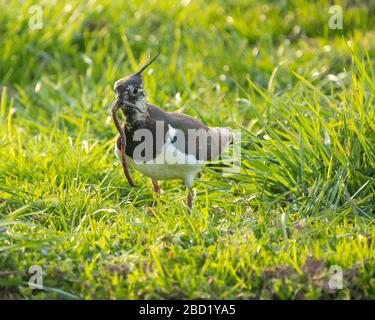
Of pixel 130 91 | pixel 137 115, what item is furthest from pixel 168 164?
pixel 130 91

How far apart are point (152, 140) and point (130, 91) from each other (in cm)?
34

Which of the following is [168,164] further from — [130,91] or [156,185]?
[130,91]

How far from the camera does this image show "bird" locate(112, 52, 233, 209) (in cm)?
483

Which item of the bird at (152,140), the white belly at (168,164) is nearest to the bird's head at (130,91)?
the bird at (152,140)

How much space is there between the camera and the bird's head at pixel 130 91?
4.82m

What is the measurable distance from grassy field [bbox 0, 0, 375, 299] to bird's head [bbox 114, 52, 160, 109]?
0.62 m

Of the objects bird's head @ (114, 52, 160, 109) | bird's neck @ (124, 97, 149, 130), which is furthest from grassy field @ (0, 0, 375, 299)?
bird's head @ (114, 52, 160, 109)

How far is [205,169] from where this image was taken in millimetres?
5363

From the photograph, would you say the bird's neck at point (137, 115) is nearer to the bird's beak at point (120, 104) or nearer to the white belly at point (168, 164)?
the bird's beak at point (120, 104)

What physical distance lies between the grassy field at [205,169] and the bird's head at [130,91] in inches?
24.3

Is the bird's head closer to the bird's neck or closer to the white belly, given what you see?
the bird's neck

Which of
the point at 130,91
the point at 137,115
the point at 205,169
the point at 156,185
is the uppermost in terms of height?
the point at 130,91

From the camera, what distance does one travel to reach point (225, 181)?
17.5 feet

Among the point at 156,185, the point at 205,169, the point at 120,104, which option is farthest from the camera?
the point at 205,169
